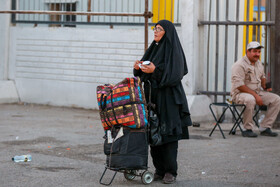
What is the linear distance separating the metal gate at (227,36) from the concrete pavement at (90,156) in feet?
3.33

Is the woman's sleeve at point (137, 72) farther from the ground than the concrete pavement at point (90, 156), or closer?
farther from the ground

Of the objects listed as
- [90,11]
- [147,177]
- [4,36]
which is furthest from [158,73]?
[4,36]

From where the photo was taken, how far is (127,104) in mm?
5836

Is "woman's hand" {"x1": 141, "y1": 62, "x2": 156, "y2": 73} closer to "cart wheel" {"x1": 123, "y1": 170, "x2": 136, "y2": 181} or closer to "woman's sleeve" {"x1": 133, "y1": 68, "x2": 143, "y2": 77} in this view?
"woman's sleeve" {"x1": 133, "y1": 68, "x2": 143, "y2": 77}

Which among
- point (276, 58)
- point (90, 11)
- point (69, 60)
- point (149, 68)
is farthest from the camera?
point (69, 60)

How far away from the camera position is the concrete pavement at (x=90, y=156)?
640cm

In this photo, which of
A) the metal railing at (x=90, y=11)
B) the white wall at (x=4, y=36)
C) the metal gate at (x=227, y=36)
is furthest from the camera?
the white wall at (x=4, y=36)

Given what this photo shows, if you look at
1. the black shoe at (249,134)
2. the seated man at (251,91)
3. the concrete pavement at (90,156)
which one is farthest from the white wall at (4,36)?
the black shoe at (249,134)

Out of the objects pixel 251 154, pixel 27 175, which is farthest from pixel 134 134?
pixel 251 154

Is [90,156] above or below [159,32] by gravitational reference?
below

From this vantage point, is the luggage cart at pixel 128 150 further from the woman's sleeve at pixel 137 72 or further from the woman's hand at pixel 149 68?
the woman's sleeve at pixel 137 72

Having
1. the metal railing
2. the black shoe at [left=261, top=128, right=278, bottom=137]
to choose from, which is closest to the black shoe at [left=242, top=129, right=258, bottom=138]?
the black shoe at [left=261, top=128, right=278, bottom=137]

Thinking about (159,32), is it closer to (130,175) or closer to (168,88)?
(168,88)

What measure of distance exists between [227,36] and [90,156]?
4909 millimetres
